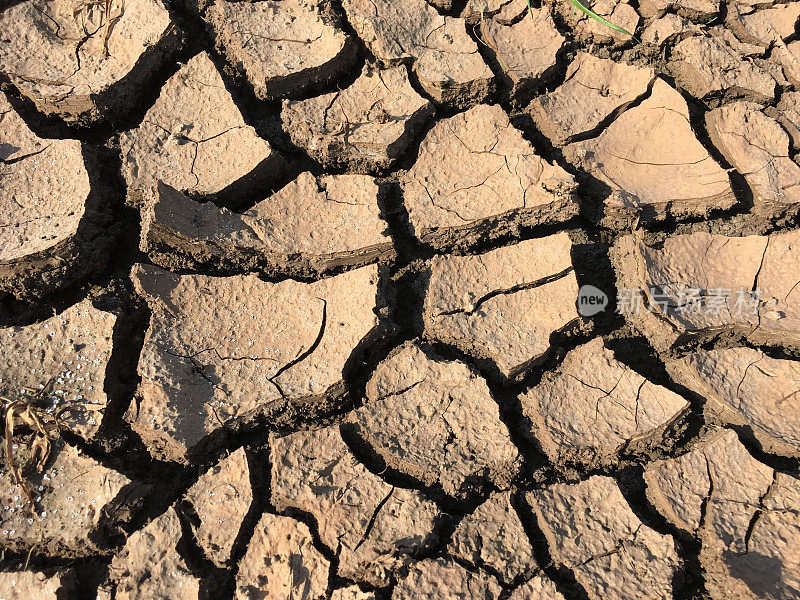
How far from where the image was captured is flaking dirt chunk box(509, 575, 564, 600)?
4.56ft

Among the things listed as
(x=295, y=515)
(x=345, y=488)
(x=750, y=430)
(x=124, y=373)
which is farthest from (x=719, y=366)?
(x=124, y=373)

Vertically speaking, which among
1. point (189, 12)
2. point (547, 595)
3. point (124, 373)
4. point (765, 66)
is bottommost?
point (547, 595)

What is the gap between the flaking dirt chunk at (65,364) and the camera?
1.53 meters

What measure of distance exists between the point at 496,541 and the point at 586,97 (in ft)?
5.64

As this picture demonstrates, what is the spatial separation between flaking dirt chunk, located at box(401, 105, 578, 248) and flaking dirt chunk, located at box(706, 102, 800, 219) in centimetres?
75

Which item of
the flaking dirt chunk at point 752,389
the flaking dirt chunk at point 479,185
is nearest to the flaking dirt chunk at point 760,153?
the flaking dirt chunk at point 752,389

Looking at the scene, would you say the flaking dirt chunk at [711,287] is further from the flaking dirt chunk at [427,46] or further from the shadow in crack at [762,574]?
the flaking dirt chunk at [427,46]

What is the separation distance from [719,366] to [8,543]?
2136mm

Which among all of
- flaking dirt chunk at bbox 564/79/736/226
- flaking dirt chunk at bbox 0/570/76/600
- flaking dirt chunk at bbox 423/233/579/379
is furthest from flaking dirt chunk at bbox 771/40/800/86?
flaking dirt chunk at bbox 0/570/76/600

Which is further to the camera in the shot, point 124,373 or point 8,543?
point 124,373

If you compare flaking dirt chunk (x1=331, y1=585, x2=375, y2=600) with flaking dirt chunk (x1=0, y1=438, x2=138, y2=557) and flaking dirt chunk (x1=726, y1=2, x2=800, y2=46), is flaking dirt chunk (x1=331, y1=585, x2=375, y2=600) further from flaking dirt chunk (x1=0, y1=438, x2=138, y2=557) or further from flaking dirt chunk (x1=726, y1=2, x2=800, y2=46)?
flaking dirt chunk (x1=726, y1=2, x2=800, y2=46)

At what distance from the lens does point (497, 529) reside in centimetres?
147

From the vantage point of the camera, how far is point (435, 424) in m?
1.60

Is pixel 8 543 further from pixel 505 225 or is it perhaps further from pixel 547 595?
pixel 505 225
